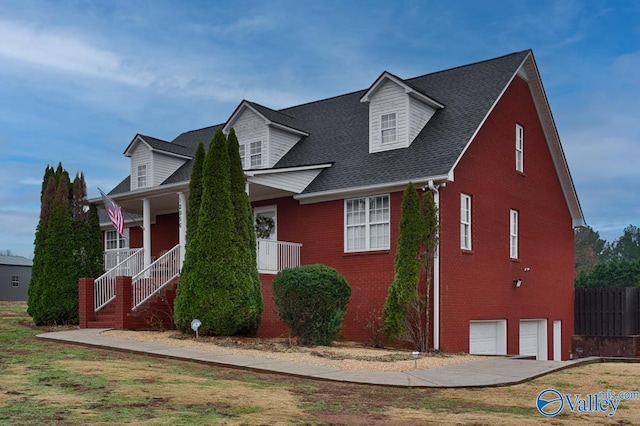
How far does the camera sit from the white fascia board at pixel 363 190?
17634 millimetres

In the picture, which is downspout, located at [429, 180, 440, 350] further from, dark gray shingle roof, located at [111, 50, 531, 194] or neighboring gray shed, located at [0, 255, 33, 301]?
neighboring gray shed, located at [0, 255, 33, 301]

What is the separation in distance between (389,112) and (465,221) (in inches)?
157

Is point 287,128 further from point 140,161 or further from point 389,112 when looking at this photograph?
point 140,161

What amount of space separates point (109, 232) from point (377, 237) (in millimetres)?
15348

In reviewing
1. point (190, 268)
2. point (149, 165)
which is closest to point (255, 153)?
point (149, 165)

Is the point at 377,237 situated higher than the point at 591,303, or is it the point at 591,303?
the point at 377,237

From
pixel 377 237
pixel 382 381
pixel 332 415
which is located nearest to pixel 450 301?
pixel 377 237

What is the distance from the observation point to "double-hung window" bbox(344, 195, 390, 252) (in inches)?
752

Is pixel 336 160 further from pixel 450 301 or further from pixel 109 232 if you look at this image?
pixel 109 232

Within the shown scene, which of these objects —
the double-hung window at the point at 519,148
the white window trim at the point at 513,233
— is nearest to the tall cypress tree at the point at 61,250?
the white window trim at the point at 513,233

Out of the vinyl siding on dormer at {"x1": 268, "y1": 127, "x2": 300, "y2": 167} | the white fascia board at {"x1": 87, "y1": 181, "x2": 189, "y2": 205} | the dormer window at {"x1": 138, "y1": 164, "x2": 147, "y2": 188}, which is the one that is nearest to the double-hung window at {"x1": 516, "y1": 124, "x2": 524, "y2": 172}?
the vinyl siding on dormer at {"x1": 268, "y1": 127, "x2": 300, "y2": 167}

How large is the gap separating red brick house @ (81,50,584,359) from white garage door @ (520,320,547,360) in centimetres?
6

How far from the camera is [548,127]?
2422cm

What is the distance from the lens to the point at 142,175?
2616cm
